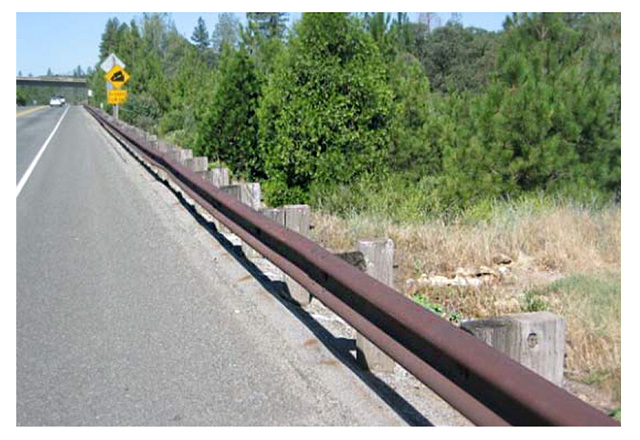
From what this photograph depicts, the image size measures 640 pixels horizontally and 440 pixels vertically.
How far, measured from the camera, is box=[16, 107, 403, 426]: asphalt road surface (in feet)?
13.0

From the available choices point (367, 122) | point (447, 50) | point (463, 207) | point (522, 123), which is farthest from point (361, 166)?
point (447, 50)

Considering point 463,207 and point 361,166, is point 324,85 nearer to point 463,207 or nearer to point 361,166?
point 361,166

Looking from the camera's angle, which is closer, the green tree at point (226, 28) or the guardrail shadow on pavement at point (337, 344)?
the guardrail shadow on pavement at point (337, 344)

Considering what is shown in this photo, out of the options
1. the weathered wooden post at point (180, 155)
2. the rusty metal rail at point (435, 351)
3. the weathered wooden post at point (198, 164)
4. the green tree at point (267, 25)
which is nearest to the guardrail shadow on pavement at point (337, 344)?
the rusty metal rail at point (435, 351)

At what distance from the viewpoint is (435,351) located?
3352mm

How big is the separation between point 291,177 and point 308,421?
9.11 m

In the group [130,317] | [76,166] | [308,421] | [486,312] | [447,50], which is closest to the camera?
[308,421]

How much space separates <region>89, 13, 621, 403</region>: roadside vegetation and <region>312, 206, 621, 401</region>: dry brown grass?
0.07ft

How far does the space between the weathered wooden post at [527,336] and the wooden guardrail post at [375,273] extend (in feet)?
4.48

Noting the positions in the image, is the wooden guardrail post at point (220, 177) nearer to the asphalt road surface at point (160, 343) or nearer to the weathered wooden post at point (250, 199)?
the asphalt road surface at point (160, 343)

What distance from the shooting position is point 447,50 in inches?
1433

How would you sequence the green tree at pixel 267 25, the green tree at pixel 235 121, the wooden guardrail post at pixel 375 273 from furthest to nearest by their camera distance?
the green tree at pixel 267 25 → the green tree at pixel 235 121 → the wooden guardrail post at pixel 375 273

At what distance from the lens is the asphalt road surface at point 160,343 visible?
13.0 ft

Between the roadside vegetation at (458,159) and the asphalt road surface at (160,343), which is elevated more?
the roadside vegetation at (458,159)
